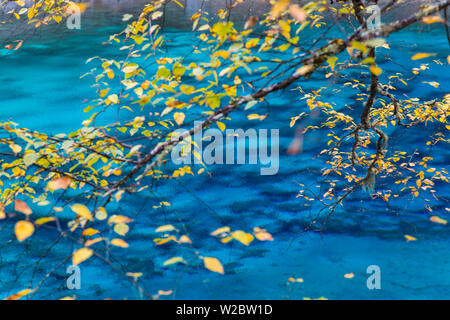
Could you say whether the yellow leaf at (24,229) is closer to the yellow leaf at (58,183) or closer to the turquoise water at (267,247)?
the yellow leaf at (58,183)

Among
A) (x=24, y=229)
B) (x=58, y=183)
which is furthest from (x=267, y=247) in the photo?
(x=24, y=229)

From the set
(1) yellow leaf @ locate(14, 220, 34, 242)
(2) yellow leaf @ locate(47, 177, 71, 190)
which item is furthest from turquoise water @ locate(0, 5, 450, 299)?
(1) yellow leaf @ locate(14, 220, 34, 242)

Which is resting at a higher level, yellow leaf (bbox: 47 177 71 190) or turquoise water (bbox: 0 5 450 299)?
yellow leaf (bbox: 47 177 71 190)

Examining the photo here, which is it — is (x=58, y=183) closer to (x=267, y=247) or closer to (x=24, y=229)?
(x=24, y=229)

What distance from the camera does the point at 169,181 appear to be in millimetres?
7133

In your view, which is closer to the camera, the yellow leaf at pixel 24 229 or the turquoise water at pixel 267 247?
the yellow leaf at pixel 24 229

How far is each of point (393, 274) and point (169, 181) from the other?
417 centimetres

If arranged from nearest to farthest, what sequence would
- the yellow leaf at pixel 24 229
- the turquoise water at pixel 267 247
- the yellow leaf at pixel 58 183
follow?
the yellow leaf at pixel 24 229
the yellow leaf at pixel 58 183
the turquoise water at pixel 267 247

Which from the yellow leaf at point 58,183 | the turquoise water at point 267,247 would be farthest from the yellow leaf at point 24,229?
the turquoise water at point 267,247

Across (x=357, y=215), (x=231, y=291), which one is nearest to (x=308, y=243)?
(x=357, y=215)

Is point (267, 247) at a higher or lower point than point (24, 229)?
lower

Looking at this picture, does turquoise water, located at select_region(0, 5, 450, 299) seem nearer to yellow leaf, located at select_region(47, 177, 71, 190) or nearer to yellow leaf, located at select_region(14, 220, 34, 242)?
yellow leaf, located at select_region(47, 177, 71, 190)
